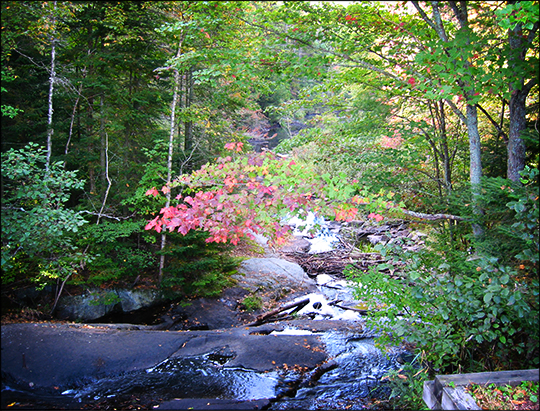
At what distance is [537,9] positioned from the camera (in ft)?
9.99

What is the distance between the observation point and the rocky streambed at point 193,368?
4305 mm

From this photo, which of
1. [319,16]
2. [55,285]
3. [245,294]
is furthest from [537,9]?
[55,285]

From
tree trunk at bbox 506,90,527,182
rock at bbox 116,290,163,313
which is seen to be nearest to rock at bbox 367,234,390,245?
rock at bbox 116,290,163,313

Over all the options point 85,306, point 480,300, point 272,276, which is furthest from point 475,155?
point 85,306

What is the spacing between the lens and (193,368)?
504 centimetres

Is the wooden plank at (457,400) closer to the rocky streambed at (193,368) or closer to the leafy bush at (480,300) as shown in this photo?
the leafy bush at (480,300)

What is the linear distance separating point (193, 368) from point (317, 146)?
14.9 feet

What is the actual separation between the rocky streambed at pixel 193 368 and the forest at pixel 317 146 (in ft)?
4.18

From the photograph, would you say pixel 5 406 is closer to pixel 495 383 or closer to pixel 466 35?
pixel 495 383

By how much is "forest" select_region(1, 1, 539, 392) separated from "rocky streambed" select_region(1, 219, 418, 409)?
127 centimetres

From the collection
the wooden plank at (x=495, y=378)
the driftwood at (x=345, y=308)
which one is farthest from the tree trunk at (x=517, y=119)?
the driftwood at (x=345, y=308)

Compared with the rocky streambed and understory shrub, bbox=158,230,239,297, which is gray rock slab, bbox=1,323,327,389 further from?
understory shrub, bbox=158,230,239,297

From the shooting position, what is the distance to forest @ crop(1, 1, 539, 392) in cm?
365

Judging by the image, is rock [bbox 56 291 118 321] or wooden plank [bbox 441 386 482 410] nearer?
wooden plank [bbox 441 386 482 410]
